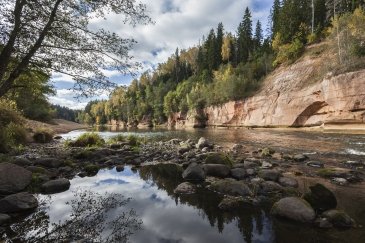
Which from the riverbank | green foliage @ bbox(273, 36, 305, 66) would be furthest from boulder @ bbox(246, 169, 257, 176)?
green foliage @ bbox(273, 36, 305, 66)

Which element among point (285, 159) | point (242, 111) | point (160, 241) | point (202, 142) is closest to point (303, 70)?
point (242, 111)

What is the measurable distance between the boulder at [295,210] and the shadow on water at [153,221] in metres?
0.21

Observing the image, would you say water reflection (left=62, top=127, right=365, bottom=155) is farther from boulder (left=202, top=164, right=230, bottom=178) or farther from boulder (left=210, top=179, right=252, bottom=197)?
boulder (left=210, top=179, right=252, bottom=197)

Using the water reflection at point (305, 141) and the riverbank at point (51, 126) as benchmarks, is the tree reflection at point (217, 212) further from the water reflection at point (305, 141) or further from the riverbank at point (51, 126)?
the riverbank at point (51, 126)

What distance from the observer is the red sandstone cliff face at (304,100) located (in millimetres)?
32344

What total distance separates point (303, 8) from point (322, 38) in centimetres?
1429

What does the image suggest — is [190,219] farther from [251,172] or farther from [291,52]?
[291,52]

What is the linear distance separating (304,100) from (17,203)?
40.7 metres

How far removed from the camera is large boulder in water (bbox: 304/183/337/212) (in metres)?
6.60

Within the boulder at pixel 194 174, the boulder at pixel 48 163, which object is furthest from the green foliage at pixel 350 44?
the boulder at pixel 48 163

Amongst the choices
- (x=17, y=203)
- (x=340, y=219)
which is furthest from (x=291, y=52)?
(x=17, y=203)

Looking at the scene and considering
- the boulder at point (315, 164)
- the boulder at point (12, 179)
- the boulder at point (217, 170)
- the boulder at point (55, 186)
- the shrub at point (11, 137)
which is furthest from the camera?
the shrub at point (11, 137)

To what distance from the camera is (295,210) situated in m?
6.28

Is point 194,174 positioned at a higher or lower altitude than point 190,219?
higher
